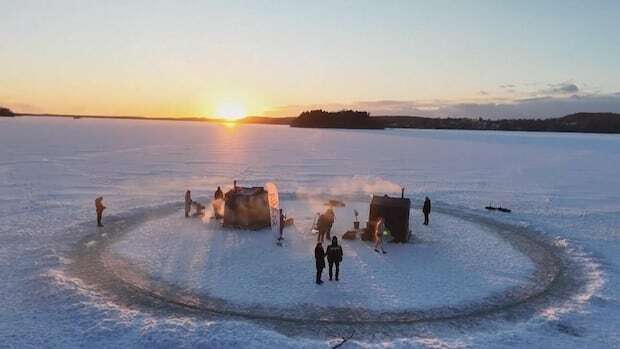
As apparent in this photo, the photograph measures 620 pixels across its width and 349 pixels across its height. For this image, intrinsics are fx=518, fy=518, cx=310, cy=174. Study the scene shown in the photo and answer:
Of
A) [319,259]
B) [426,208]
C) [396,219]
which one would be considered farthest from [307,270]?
[426,208]

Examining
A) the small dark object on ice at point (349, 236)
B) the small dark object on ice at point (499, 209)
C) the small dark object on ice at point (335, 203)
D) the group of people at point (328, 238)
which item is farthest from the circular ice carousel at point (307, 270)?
the small dark object on ice at point (335, 203)

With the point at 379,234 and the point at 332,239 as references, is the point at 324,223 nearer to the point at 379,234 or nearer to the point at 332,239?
the point at 379,234

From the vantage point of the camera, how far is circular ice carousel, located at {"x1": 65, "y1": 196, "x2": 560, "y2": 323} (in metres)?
13.3

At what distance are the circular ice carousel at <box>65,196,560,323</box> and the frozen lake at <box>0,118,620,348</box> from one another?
93cm

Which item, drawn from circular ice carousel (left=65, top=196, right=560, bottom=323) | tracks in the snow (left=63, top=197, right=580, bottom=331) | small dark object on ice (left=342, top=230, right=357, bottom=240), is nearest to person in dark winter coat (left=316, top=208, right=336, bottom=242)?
circular ice carousel (left=65, top=196, right=560, bottom=323)

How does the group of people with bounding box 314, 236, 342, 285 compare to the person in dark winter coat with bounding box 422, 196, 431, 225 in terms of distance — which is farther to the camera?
the person in dark winter coat with bounding box 422, 196, 431, 225

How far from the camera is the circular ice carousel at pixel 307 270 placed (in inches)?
524

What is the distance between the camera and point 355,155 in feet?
198

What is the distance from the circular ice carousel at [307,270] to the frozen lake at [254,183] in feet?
3.05

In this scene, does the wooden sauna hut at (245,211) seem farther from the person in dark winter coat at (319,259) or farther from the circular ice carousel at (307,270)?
the person in dark winter coat at (319,259)

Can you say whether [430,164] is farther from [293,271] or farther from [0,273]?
[0,273]

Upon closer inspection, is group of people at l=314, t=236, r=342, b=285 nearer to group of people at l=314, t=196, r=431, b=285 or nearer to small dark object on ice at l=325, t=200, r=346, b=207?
group of people at l=314, t=196, r=431, b=285

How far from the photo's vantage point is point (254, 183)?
34469 mm

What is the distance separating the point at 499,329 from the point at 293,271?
621 cm
